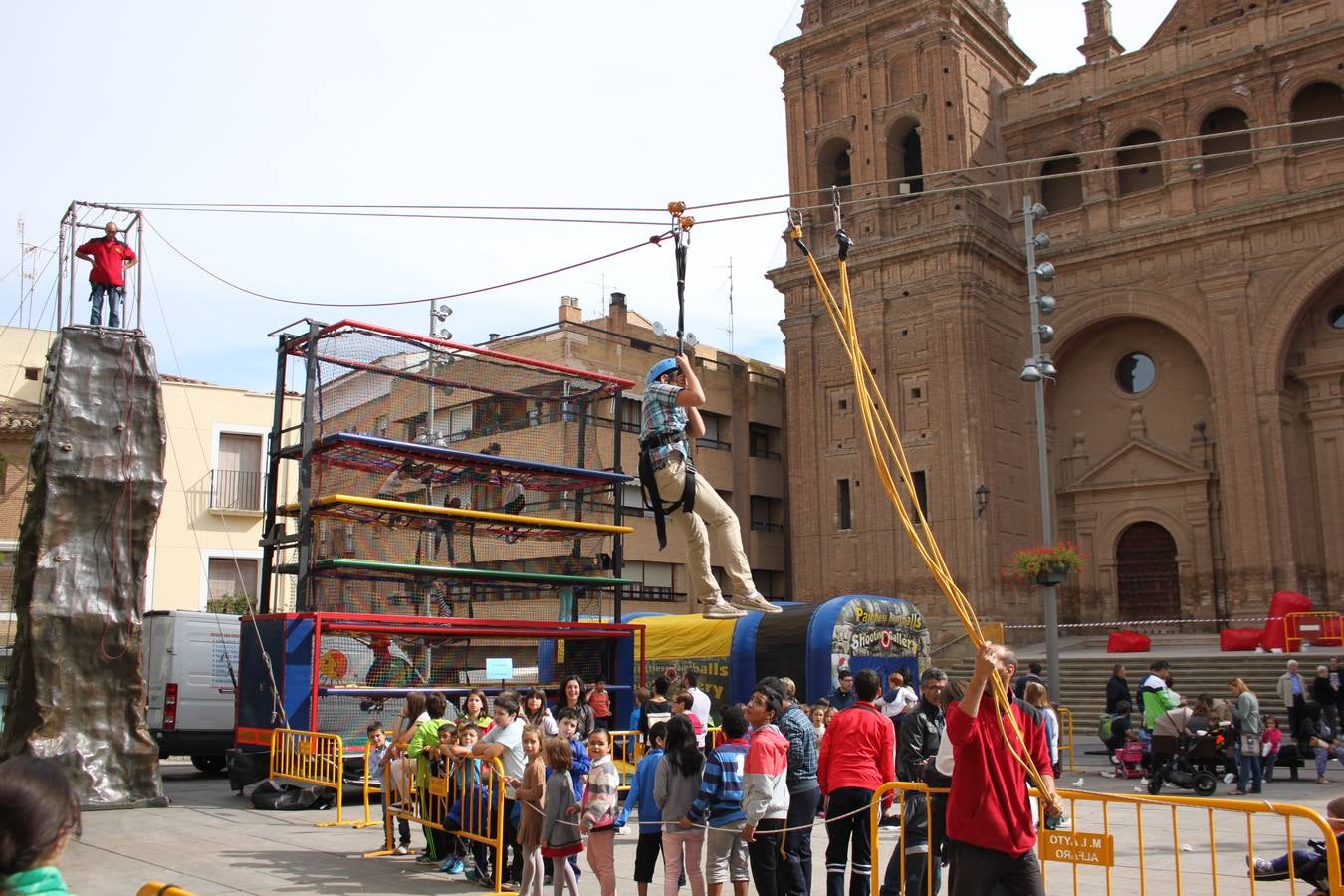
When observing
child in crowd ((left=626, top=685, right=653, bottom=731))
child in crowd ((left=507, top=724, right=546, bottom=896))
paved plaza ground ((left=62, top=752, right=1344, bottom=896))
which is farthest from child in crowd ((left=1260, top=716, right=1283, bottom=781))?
child in crowd ((left=507, top=724, right=546, bottom=896))

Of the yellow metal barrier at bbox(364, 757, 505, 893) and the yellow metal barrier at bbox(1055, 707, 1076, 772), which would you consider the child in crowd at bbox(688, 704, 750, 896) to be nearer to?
the yellow metal barrier at bbox(364, 757, 505, 893)

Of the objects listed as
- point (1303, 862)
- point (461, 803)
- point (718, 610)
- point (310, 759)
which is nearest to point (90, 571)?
point (310, 759)

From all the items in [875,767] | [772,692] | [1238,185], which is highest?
[1238,185]

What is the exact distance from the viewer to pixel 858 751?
866cm

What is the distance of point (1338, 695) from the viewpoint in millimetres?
19141

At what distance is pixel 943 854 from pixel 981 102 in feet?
108

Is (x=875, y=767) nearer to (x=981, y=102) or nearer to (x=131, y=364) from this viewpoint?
(x=131, y=364)

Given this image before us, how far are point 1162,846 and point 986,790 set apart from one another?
6.67 meters

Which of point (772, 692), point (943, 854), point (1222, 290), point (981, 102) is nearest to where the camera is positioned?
point (772, 692)

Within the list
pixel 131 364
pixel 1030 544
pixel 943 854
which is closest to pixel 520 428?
pixel 131 364

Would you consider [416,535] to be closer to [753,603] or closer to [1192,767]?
[753,603]

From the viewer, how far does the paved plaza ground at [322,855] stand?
948 cm

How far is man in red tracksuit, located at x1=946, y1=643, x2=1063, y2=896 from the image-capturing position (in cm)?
576

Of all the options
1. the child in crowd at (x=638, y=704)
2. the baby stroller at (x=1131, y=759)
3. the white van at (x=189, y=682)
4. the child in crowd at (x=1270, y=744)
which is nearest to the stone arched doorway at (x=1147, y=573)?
the baby stroller at (x=1131, y=759)
